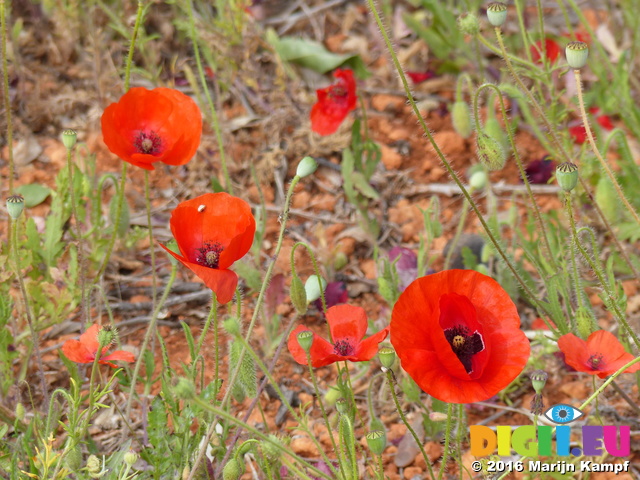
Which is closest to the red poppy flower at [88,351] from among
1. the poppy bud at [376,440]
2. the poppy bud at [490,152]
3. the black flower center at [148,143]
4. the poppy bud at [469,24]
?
the black flower center at [148,143]

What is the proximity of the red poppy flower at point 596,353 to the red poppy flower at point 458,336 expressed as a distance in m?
0.20

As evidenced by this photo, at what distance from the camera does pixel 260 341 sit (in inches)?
108

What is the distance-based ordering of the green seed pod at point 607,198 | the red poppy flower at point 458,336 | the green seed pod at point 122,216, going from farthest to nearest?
the green seed pod at point 122,216
the green seed pod at point 607,198
the red poppy flower at point 458,336

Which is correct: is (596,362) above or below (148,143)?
below

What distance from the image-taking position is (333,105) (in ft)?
9.91

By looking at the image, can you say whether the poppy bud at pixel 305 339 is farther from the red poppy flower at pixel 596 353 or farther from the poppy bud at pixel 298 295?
the red poppy flower at pixel 596 353

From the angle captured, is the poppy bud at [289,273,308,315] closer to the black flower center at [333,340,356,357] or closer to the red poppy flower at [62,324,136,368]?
the black flower center at [333,340,356,357]

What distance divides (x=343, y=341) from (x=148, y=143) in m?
0.79

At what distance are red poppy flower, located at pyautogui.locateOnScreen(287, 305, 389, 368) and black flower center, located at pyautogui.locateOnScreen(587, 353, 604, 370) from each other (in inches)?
19.1

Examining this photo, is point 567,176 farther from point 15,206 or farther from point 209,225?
point 15,206

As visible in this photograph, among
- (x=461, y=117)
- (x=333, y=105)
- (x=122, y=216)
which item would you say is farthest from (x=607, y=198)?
(x=122, y=216)

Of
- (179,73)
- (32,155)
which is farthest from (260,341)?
(179,73)

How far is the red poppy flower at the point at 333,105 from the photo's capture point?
9.83 ft

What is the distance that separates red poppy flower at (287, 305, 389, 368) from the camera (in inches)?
73.8
